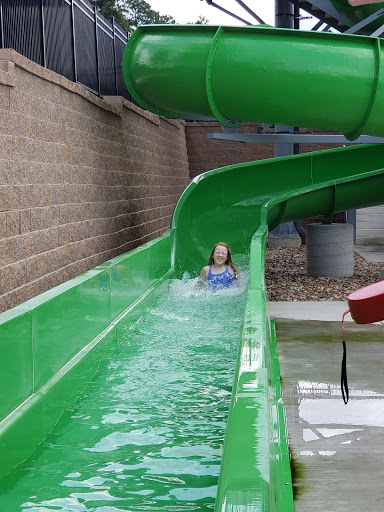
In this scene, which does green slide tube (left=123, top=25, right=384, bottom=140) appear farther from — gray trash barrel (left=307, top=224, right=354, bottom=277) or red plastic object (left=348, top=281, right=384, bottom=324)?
red plastic object (left=348, top=281, right=384, bottom=324)

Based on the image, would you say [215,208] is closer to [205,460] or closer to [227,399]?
[227,399]

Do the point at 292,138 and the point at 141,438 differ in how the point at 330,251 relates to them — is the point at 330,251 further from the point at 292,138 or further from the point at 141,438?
the point at 141,438

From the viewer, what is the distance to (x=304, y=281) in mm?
11180

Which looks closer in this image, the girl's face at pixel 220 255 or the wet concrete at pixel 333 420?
the wet concrete at pixel 333 420

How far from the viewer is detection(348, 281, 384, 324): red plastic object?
1280 millimetres

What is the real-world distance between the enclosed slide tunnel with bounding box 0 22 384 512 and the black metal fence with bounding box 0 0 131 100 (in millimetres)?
915

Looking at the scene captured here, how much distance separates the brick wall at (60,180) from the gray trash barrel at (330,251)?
285 cm

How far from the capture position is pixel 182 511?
9.87ft

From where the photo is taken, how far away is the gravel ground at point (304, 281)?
987cm

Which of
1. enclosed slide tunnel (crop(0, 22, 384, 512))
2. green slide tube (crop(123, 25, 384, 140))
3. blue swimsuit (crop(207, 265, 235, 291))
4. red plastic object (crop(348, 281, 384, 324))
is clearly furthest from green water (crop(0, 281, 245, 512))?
green slide tube (crop(123, 25, 384, 140))

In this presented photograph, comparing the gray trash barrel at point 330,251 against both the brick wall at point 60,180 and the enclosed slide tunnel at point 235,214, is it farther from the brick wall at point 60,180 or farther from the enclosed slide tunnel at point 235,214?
the brick wall at point 60,180

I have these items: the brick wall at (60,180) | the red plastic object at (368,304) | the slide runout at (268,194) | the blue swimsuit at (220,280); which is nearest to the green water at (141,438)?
the brick wall at (60,180)

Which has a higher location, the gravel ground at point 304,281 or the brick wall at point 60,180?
the brick wall at point 60,180

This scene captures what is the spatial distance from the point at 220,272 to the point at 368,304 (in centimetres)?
745
